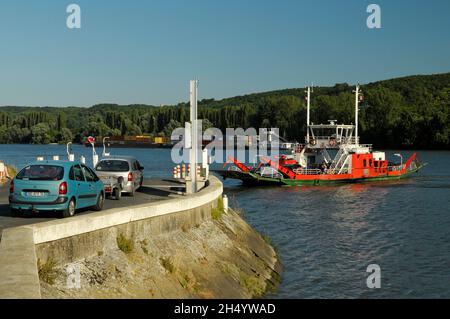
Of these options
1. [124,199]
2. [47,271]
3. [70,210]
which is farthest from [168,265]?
[124,199]

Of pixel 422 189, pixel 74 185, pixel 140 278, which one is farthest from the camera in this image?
pixel 422 189

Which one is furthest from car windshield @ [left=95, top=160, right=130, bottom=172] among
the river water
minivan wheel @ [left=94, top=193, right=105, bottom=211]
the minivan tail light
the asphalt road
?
the minivan tail light

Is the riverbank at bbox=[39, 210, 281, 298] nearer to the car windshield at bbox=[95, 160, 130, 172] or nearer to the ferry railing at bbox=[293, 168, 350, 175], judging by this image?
the car windshield at bbox=[95, 160, 130, 172]

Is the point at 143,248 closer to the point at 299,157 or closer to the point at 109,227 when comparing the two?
the point at 109,227

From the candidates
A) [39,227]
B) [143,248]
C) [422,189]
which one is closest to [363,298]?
[143,248]

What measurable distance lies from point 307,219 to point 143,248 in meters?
23.9

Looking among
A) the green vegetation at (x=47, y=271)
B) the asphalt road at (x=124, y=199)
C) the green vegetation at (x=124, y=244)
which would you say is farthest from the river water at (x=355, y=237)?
the green vegetation at (x=47, y=271)

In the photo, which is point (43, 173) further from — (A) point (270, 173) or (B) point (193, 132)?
(A) point (270, 173)

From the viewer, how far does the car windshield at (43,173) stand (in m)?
15.7

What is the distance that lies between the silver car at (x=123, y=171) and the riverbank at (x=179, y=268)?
410cm

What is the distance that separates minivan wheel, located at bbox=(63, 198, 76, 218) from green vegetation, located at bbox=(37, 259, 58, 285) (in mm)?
4759

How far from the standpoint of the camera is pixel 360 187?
2446 inches

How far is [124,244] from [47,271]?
2.92 m

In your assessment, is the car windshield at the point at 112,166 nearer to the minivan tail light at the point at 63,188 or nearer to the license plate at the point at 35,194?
the minivan tail light at the point at 63,188
